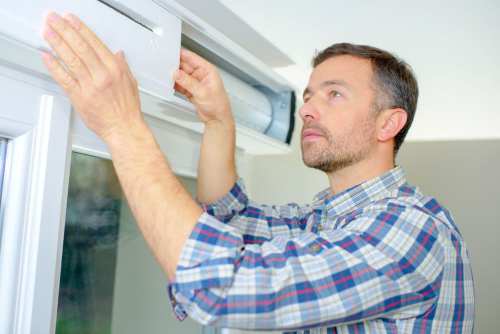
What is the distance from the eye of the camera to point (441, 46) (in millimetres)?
1679

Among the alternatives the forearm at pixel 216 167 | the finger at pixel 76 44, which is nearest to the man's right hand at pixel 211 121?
the forearm at pixel 216 167

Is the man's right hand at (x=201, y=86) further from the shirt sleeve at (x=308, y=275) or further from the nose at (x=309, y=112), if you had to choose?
the shirt sleeve at (x=308, y=275)

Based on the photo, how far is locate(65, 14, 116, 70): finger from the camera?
775 mm

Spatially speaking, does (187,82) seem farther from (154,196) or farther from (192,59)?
(154,196)

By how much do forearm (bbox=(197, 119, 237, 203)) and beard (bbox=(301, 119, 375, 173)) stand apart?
7.5 inches

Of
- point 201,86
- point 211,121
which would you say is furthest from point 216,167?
point 201,86

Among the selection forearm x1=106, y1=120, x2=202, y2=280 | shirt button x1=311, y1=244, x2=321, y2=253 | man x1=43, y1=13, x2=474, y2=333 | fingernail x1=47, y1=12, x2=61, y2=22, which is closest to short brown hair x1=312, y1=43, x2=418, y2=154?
man x1=43, y1=13, x2=474, y2=333

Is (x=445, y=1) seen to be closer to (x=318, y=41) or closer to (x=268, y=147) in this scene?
(x=318, y=41)

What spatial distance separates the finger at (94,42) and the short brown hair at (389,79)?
72 centimetres

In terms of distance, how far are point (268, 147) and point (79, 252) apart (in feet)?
2.23

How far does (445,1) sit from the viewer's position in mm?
1697

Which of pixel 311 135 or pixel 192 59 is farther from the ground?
pixel 192 59

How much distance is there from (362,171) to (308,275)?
0.54 metres

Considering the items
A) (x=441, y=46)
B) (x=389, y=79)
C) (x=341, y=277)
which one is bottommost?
(x=341, y=277)
